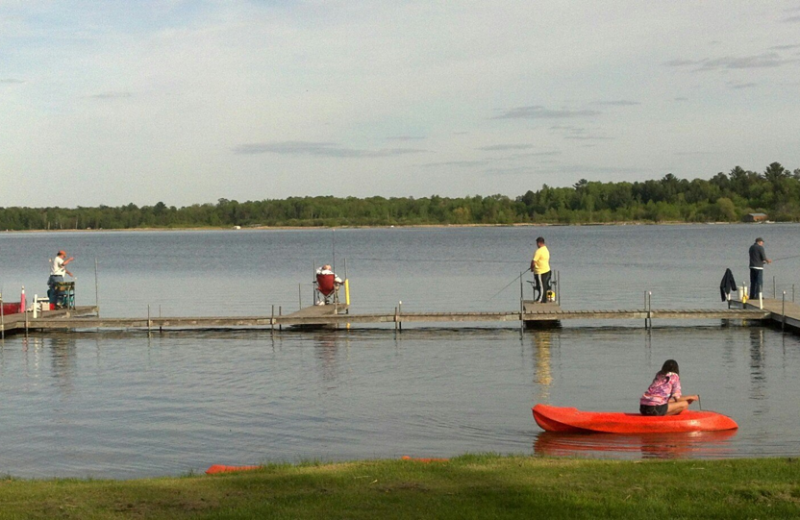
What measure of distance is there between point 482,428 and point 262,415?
13.2ft

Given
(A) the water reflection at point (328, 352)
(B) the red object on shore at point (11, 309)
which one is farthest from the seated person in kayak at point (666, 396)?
(B) the red object on shore at point (11, 309)

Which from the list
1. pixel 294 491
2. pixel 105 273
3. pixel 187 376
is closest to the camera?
pixel 294 491

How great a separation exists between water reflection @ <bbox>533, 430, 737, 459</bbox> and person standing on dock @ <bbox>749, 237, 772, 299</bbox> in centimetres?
1544

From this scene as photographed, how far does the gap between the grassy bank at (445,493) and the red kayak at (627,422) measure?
3788mm

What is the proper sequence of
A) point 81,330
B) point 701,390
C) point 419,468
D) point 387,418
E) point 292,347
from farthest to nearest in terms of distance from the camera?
1. point 81,330
2. point 292,347
3. point 701,390
4. point 387,418
5. point 419,468

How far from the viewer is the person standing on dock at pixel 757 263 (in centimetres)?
2916

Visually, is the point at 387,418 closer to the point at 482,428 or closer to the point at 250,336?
the point at 482,428

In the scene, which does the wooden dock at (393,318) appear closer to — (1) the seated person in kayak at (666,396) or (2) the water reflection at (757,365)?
(2) the water reflection at (757,365)

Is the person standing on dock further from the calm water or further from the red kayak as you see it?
the red kayak

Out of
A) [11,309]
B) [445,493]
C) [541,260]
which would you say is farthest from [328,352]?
[445,493]

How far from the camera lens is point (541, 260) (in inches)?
1115

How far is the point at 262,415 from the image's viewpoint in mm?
17062

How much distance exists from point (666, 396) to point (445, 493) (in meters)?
6.78

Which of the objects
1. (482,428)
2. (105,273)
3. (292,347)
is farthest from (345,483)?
(105,273)
